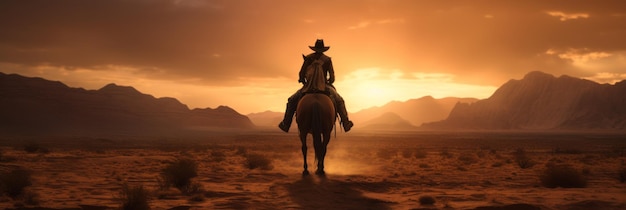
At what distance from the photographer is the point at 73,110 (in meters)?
127

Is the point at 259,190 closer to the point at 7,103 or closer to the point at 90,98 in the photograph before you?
the point at 7,103

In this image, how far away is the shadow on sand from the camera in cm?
1063

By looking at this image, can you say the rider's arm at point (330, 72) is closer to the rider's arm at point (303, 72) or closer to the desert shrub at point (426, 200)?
the rider's arm at point (303, 72)

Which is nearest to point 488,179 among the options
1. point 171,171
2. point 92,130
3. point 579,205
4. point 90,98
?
point 579,205

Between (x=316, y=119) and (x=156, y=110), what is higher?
(x=156, y=110)

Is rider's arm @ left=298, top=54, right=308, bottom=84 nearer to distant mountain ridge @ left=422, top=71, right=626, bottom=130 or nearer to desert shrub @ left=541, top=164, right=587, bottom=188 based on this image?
desert shrub @ left=541, top=164, right=587, bottom=188

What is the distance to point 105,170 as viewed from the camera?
18.7 meters

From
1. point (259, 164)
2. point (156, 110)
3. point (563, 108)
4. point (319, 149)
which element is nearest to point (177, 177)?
point (319, 149)

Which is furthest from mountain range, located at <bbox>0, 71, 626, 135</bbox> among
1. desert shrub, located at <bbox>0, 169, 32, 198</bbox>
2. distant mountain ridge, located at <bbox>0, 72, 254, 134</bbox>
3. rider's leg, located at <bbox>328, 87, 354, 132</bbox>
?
rider's leg, located at <bbox>328, 87, 354, 132</bbox>

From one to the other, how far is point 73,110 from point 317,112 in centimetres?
12776

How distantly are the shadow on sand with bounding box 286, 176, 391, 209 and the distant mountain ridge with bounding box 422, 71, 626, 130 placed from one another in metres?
169

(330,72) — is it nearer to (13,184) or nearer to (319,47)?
(319,47)

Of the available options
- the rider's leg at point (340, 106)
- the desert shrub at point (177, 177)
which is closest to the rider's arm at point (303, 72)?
the rider's leg at point (340, 106)

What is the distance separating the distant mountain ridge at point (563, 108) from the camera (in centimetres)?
16475
